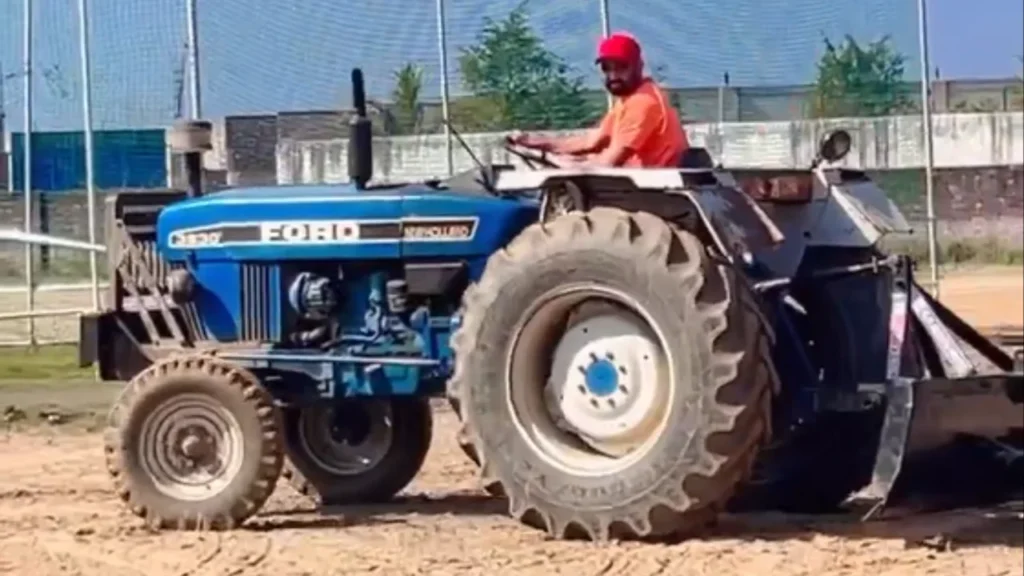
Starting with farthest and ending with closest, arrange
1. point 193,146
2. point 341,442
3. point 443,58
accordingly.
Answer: point 443,58
point 193,146
point 341,442

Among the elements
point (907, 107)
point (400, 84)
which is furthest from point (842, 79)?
point (400, 84)

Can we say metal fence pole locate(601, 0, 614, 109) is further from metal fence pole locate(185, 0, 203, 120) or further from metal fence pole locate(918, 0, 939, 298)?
metal fence pole locate(185, 0, 203, 120)

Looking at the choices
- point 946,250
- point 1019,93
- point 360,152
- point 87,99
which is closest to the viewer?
point 1019,93

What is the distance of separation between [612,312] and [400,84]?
9.58m

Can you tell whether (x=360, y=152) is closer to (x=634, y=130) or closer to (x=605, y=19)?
(x=634, y=130)

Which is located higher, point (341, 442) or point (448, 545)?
point (341, 442)

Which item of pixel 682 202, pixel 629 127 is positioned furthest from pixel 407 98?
pixel 682 202

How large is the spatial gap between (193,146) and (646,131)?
2649mm

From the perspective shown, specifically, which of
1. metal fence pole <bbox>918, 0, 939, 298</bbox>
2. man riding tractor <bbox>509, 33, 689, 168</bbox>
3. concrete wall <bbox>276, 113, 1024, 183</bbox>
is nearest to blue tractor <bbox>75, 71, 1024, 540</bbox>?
man riding tractor <bbox>509, 33, 689, 168</bbox>

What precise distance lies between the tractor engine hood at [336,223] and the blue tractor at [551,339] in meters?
0.01

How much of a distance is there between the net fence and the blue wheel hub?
7547mm

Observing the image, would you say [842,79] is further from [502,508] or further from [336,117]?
[502,508]

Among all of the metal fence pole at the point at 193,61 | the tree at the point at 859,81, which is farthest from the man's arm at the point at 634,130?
the tree at the point at 859,81

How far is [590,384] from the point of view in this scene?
326 inches
